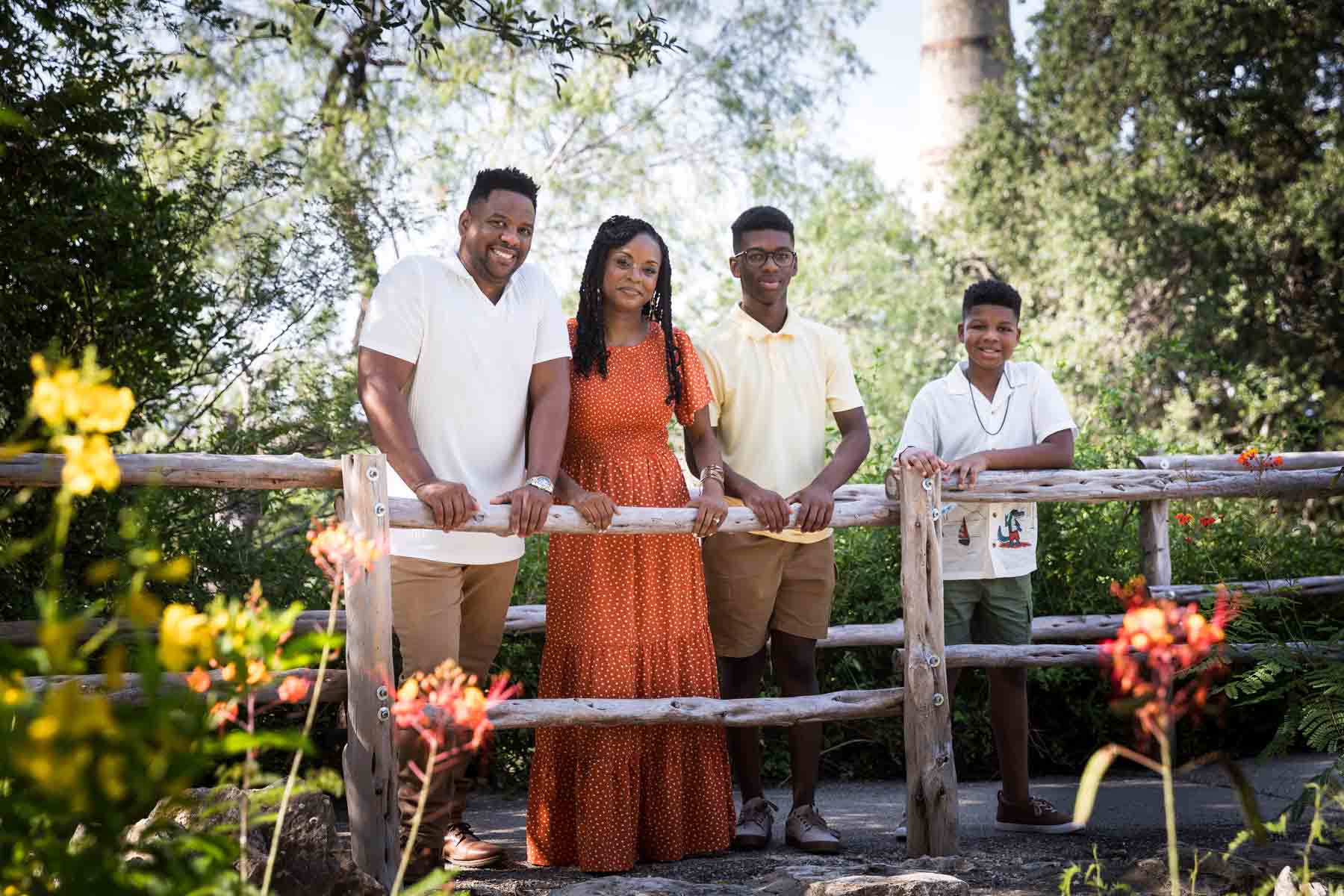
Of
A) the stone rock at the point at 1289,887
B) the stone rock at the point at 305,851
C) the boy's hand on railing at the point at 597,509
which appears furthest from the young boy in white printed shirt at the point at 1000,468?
the stone rock at the point at 305,851

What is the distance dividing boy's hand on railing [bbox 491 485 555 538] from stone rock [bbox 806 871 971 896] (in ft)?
4.18

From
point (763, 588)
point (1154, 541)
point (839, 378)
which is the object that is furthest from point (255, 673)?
point (1154, 541)

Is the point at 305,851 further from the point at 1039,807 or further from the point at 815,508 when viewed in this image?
the point at 1039,807

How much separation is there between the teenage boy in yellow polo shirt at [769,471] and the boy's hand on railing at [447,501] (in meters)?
0.93

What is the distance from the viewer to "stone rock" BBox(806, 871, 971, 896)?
11.0ft

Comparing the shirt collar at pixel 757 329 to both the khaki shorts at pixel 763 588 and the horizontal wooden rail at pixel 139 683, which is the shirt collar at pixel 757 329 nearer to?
the khaki shorts at pixel 763 588

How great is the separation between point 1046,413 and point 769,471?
1.11 m

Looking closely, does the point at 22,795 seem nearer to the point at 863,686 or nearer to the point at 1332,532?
the point at 863,686

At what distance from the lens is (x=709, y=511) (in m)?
4.10

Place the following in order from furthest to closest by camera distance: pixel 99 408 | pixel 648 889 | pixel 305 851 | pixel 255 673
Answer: pixel 648 889 < pixel 305 851 < pixel 255 673 < pixel 99 408

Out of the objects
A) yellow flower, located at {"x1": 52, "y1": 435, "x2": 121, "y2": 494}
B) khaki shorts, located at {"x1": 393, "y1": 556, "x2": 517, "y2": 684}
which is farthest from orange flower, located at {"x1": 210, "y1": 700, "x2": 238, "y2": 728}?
khaki shorts, located at {"x1": 393, "y1": 556, "x2": 517, "y2": 684}

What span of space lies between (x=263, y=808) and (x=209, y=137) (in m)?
8.85

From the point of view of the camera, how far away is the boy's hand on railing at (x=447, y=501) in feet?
12.4

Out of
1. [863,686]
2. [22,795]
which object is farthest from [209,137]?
[22,795]
